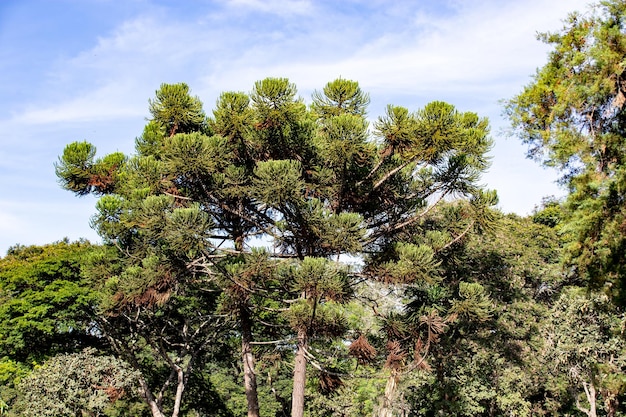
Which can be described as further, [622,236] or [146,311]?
[146,311]

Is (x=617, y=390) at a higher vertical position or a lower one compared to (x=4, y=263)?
lower

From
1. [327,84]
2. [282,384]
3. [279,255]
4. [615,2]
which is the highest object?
[327,84]

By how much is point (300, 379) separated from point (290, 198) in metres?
3.53

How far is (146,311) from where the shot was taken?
15406 mm

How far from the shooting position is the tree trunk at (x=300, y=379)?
10016mm

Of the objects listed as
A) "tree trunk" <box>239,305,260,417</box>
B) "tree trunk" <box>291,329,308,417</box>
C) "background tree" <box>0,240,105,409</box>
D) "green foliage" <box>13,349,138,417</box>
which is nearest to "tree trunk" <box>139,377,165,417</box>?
"green foliage" <box>13,349,138,417</box>

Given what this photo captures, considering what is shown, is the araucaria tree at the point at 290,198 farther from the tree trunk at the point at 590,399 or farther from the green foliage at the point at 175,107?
the tree trunk at the point at 590,399

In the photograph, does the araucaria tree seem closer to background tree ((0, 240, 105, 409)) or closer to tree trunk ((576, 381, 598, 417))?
background tree ((0, 240, 105, 409))

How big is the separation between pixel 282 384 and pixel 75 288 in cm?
1126

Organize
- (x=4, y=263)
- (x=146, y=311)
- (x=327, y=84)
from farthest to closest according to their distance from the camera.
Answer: (x=4, y=263), (x=146, y=311), (x=327, y=84)

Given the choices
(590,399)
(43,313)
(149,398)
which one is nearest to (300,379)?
(149,398)

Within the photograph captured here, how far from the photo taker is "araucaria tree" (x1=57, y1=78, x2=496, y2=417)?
375 inches

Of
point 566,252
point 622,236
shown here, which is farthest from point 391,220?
point 622,236

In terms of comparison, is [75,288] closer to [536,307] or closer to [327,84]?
[327,84]
